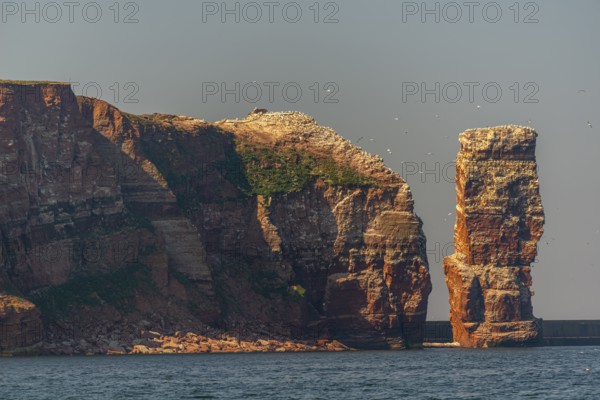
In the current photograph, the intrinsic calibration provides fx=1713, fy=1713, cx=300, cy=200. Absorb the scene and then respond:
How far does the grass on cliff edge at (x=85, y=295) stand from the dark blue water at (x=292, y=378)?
37.1ft

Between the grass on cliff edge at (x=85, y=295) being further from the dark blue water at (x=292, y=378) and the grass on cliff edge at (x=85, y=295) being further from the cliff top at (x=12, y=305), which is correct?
the dark blue water at (x=292, y=378)

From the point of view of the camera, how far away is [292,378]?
511ft

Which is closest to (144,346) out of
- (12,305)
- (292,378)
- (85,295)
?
(85,295)

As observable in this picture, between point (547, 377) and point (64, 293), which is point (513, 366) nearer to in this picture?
point (547, 377)

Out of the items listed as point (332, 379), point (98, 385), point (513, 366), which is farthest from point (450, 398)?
point (513, 366)

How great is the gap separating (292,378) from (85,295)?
149 feet

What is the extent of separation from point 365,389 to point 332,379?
1009 centimetres

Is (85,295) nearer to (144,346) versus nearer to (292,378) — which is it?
(144,346)

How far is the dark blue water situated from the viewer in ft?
460

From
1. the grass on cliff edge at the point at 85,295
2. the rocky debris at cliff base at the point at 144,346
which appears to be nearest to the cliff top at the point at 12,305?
the rocky debris at cliff base at the point at 144,346

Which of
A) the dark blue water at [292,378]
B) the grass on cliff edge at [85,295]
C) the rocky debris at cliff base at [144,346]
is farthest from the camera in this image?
the grass on cliff edge at [85,295]

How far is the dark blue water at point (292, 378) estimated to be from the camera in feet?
460

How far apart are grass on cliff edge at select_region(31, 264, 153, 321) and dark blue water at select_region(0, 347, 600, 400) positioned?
37.1 feet

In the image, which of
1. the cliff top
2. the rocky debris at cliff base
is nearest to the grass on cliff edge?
the rocky debris at cliff base
